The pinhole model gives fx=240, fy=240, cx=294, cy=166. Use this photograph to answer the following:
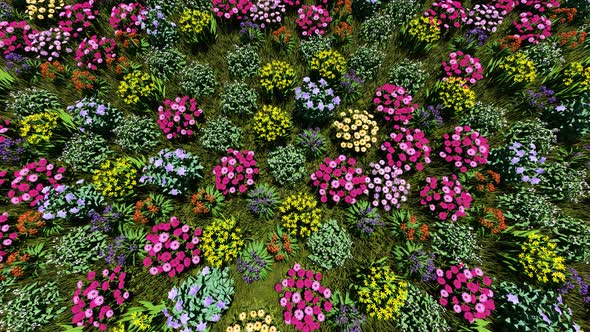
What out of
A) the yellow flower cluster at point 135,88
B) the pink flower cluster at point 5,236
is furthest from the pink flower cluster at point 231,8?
the pink flower cluster at point 5,236

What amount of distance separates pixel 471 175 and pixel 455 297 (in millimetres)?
3267

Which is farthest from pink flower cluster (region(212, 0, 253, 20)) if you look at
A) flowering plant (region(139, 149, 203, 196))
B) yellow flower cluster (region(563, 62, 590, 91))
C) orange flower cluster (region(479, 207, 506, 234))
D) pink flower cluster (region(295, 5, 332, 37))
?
A: yellow flower cluster (region(563, 62, 590, 91))

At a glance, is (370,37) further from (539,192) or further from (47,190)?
(47,190)

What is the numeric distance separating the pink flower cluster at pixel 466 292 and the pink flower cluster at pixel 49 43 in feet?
45.5

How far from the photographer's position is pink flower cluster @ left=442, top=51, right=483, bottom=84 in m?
7.94

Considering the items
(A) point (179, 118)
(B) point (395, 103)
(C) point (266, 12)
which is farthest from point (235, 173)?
(C) point (266, 12)

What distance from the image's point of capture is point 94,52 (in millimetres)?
8516

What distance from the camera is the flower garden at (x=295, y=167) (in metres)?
5.71

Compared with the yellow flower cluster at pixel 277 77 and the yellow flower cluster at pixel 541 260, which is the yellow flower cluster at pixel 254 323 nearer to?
the yellow flower cluster at pixel 541 260

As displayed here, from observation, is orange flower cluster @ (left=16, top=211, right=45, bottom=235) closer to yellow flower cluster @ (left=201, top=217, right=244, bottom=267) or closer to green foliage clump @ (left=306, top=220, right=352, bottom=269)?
yellow flower cluster @ (left=201, top=217, right=244, bottom=267)

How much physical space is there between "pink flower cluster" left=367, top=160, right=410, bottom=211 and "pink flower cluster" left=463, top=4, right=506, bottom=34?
22.3 feet

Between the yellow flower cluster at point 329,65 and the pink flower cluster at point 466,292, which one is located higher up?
the yellow flower cluster at point 329,65

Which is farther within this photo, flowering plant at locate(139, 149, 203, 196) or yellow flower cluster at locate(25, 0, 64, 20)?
yellow flower cluster at locate(25, 0, 64, 20)

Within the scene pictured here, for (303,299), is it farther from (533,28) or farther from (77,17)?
→ (77,17)
